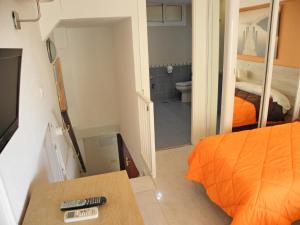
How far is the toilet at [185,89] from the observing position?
5.52 meters

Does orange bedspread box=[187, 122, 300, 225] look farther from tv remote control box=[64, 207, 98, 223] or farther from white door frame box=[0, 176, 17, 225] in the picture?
white door frame box=[0, 176, 17, 225]

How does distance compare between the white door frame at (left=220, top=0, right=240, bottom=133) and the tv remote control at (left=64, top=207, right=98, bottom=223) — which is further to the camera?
the white door frame at (left=220, top=0, right=240, bottom=133)

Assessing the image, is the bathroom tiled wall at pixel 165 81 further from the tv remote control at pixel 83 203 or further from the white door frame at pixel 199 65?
the tv remote control at pixel 83 203

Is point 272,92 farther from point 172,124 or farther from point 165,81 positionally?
point 165,81

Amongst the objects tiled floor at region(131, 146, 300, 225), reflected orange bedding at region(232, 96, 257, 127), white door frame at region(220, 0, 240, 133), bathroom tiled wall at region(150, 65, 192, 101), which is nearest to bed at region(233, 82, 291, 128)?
reflected orange bedding at region(232, 96, 257, 127)

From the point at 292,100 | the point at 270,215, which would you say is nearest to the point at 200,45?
the point at 292,100

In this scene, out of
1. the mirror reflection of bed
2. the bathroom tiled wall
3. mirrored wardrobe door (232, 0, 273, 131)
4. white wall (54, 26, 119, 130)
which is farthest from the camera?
the bathroom tiled wall

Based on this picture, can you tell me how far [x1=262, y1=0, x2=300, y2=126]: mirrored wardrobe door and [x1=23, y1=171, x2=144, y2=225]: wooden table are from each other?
8.07 ft

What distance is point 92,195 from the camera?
117 cm

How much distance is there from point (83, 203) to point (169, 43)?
16.6 feet

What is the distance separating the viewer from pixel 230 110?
2.84 metres

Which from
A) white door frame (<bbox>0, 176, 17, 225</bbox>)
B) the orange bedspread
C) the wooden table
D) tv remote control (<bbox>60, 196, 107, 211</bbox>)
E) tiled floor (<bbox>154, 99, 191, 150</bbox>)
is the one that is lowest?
tiled floor (<bbox>154, 99, 191, 150</bbox>)

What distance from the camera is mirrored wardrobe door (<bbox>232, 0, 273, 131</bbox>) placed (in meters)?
2.80

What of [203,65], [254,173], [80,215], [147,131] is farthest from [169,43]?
[80,215]
